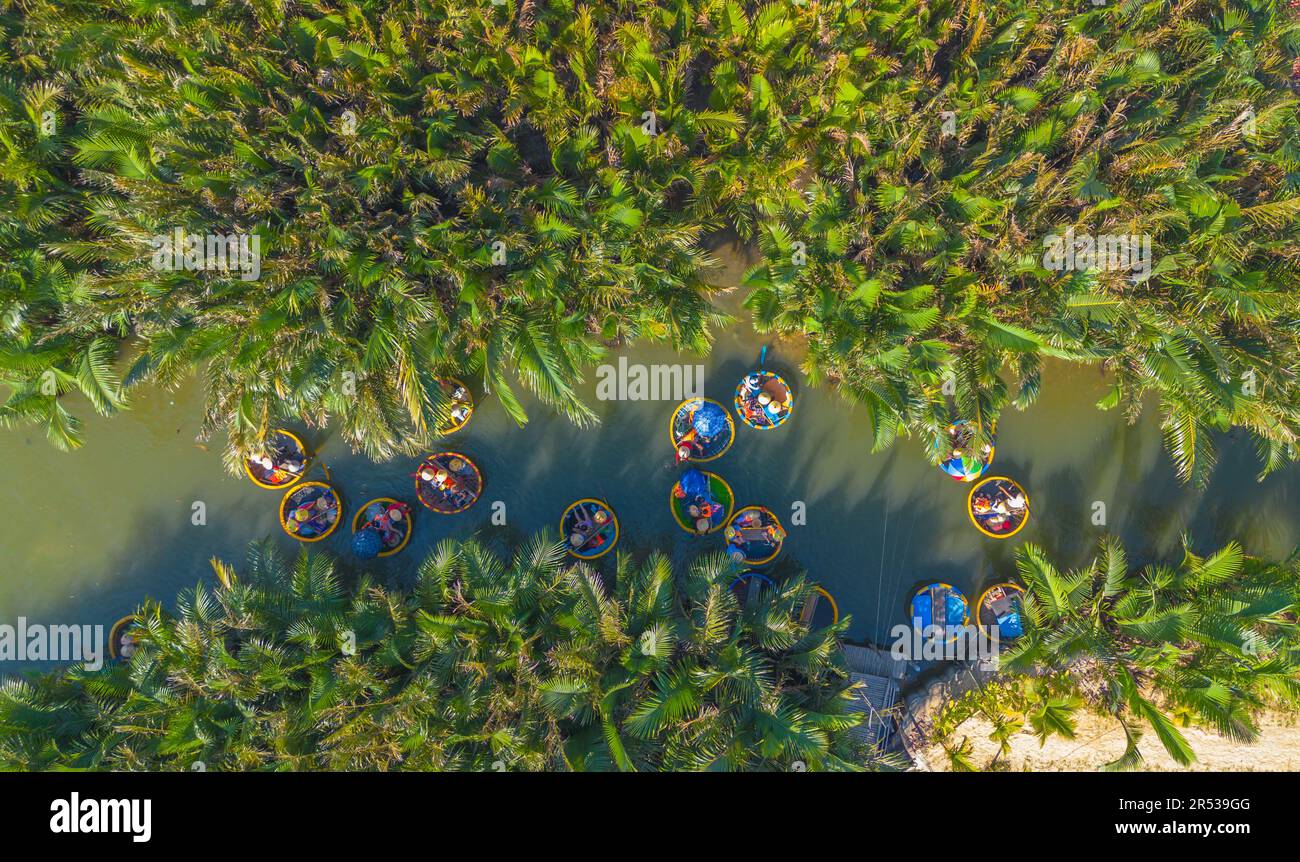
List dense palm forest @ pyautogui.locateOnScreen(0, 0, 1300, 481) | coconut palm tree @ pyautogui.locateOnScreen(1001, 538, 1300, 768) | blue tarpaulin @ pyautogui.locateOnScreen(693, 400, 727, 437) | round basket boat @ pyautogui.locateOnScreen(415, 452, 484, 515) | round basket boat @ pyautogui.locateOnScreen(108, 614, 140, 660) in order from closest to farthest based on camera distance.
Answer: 1. coconut palm tree @ pyautogui.locateOnScreen(1001, 538, 1300, 768)
2. dense palm forest @ pyautogui.locateOnScreen(0, 0, 1300, 481)
3. round basket boat @ pyautogui.locateOnScreen(108, 614, 140, 660)
4. round basket boat @ pyautogui.locateOnScreen(415, 452, 484, 515)
5. blue tarpaulin @ pyautogui.locateOnScreen(693, 400, 727, 437)

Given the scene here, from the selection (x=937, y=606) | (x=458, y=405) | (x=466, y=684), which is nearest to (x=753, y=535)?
(x=937, y=606)

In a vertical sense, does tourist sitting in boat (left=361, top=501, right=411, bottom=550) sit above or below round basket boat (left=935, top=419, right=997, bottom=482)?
below

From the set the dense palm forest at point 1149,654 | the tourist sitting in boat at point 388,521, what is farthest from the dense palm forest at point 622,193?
the dense palm forest at point 1149,654

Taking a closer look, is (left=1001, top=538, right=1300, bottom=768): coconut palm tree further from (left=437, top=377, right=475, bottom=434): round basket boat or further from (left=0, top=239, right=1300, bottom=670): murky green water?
(left=437, top=377, right=475, bottom=434): round basket boat

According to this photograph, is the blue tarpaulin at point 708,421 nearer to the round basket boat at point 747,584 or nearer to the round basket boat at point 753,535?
the round basket boat at point 753,535

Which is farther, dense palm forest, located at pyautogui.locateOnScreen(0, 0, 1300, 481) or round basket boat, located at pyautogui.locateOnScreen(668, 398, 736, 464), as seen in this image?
round basket boat, located at pyautogui.locateOnScreen(668, 398, 736, 464)

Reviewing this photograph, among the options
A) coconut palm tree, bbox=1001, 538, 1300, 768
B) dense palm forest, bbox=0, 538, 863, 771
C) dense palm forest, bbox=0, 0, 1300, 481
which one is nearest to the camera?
dense palm forest, bbox=0, 538, 863, 771

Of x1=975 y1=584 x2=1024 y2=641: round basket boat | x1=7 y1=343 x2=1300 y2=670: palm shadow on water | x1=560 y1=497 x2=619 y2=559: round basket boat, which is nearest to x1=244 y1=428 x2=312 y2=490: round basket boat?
x1=7 y1=343 x2=1300 y2=670: palm shadow on water
